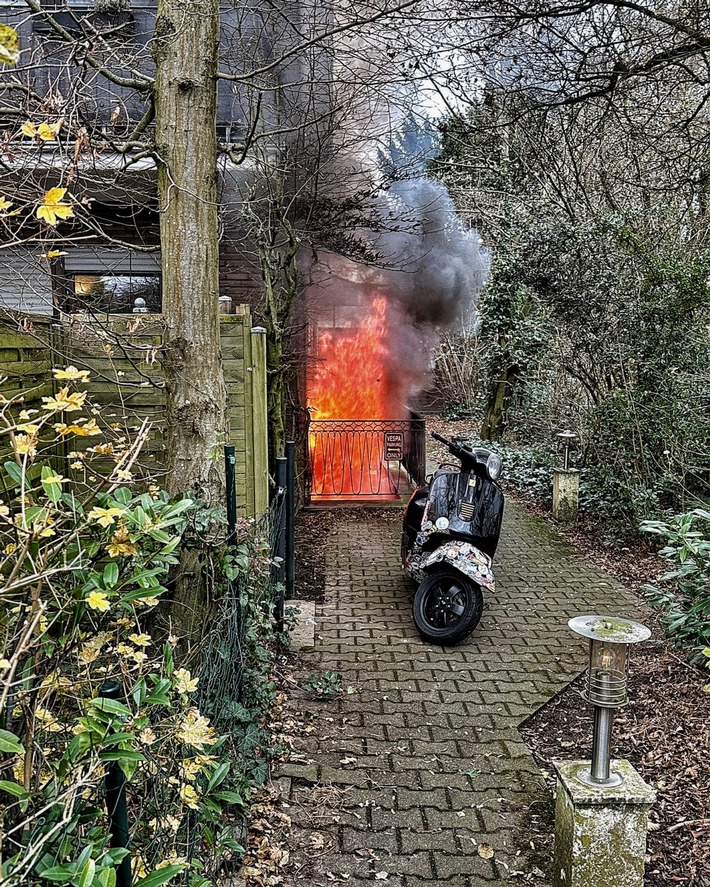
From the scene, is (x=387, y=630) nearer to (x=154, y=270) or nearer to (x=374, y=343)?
(x=154, y=270)

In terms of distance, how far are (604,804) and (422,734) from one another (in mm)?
1742

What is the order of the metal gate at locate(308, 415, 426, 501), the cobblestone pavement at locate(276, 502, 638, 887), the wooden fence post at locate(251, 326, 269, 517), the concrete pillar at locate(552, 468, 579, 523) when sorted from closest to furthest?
1. the cobblestone pavement at locate(276, 502, 638, 887)
2. the wooden fence post at locate(251, 326, 269, 517)
3. the concrete pillar at locate(552, 468, 579, 523)
4. the metal gate at locate(308, 415, 426, 501)

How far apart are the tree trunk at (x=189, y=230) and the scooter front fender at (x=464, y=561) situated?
2.69 meters

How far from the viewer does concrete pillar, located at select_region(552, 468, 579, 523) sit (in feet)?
34.4

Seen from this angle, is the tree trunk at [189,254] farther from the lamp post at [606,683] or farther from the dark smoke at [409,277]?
the dark smoke at [409,277]

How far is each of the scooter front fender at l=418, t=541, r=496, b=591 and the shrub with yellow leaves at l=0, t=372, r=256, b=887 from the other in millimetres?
3468

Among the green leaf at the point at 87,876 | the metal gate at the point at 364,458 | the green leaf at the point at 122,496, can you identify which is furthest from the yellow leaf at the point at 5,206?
the metal gate at the point at 364,458

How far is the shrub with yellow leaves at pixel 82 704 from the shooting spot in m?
1.53

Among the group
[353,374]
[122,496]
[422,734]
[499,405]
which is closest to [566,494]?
[353,374]

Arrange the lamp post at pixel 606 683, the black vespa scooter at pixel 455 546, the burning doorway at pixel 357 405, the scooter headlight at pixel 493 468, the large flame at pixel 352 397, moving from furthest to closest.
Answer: the large flame at pixel 352 397
the burning doorway at pixel 357 405
the scooter headlight at pixel 493 468
the black vespa scooter at pixel 455 546
the lamp post at pixel 606 683

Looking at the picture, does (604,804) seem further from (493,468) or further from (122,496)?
(493,468)

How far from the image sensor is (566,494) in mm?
10555

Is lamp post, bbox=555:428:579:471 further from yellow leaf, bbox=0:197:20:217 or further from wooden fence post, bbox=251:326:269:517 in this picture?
yellow leaf, bbox=0:197:20:217

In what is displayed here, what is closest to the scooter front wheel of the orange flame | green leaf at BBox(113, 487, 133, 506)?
green leaf at BBox(113, 487, 133, 506)
